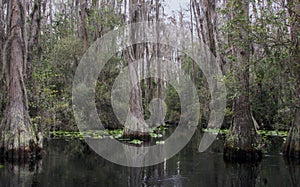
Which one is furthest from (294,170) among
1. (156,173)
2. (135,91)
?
(135,91)

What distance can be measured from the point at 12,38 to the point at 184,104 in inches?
845

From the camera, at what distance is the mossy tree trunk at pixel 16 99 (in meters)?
10.6

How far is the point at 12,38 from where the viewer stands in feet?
38.8

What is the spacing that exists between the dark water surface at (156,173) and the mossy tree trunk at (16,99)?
813 millimetres

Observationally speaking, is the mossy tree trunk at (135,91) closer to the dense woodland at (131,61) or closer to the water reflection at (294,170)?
the dense woodland at (131,61)

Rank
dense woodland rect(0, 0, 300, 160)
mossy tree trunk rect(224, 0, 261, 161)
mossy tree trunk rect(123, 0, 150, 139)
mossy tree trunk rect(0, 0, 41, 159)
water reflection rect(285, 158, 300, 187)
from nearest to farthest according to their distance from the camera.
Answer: water reflection rect(285, 158, 300, 187) → dense woodland rect(0, 0, 300, 160) → mossy tree trunk rect(224, 0, 261, 161) → mossy tree trunk rect(0, 0, 41, 159) → mossy tree trunk rect(123, 0, 150, 139)

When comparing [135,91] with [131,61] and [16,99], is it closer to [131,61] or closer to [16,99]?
[131,61]

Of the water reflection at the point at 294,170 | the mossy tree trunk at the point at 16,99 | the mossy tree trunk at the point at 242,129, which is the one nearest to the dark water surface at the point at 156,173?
the water reflection at the point at 294,170

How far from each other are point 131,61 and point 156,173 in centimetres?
936

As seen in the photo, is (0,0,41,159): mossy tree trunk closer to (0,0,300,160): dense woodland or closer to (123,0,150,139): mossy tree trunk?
(0,0,300,160): dense woodland

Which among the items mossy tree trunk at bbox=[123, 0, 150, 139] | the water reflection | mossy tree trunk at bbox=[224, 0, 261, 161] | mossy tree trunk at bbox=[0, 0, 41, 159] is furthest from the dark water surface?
A: mossy tree trunk at bbox=[123, 0, 150, 139]

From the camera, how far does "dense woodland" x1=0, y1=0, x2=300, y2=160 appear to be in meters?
9.02

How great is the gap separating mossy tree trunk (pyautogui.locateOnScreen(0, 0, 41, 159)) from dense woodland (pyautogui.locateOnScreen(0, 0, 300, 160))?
1.1 inches

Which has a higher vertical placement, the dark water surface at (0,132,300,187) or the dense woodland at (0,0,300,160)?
the dense woodland at (0,0,300,160)
